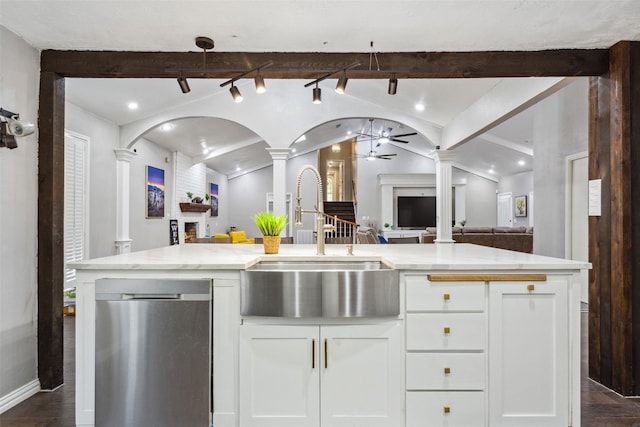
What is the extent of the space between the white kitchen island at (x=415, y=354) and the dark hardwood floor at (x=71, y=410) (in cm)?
41

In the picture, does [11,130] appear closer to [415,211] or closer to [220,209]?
[220,209]

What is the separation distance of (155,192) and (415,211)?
26.6 ft

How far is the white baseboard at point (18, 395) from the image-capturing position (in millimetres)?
2339

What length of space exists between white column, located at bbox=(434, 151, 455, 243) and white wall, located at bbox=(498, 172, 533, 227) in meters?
5.95

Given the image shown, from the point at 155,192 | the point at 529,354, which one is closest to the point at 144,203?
the point at 155,192

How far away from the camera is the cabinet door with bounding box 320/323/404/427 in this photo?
2010 millimetres

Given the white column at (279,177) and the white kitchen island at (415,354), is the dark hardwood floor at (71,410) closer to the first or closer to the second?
the white kitchen island at (415,354)

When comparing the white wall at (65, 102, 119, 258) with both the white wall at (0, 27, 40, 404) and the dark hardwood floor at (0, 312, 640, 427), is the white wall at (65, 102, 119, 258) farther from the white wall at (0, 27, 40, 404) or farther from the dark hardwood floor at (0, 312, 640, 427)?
the dark hardwood floor at (0, 312, 640, 427)

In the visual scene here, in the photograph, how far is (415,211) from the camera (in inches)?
494

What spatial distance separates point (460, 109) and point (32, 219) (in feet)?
16.0

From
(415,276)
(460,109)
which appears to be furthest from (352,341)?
(460,109)

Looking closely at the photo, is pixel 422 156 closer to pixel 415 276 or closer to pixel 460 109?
pixel 460 109

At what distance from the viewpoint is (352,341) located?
6.61 ft

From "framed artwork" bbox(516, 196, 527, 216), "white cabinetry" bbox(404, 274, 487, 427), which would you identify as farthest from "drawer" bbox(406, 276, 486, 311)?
"framed artwork" bbox(516, 196, 527, 216)
